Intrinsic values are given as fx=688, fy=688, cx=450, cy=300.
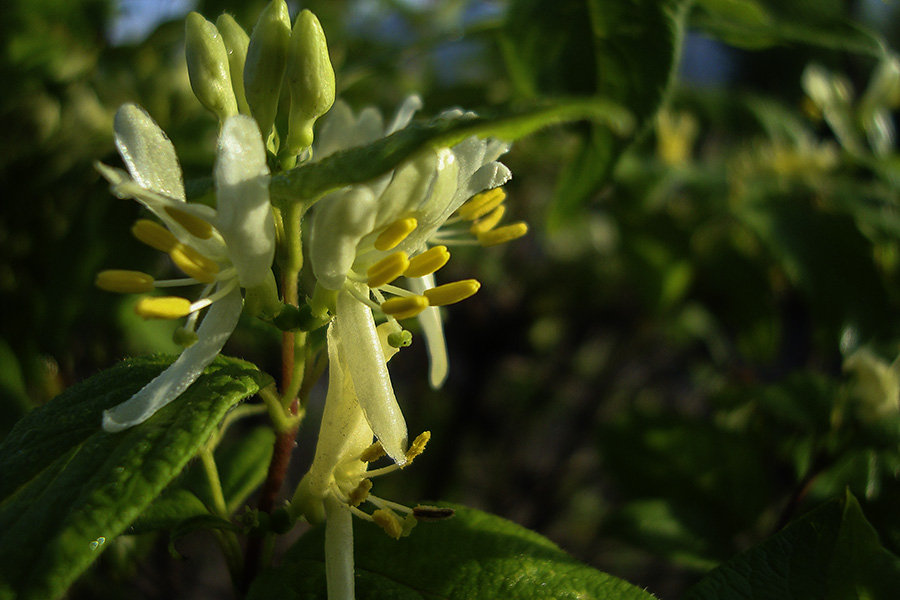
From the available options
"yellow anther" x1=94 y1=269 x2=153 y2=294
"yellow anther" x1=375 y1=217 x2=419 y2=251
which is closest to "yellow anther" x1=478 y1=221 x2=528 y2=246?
"yellow anther" x1=375 y1=217 x2=419 y2=251

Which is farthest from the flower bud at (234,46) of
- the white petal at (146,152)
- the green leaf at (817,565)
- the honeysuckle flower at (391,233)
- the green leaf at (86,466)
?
the green leaf at (817,565)

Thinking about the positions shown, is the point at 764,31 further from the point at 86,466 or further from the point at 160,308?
the point at 86,466

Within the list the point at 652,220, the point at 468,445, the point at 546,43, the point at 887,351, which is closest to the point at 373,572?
the point at 546,43

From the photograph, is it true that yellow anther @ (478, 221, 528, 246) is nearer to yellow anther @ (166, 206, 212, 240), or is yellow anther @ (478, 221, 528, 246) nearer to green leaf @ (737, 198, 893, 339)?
yellow anther @ (166, 206, 212, 240)

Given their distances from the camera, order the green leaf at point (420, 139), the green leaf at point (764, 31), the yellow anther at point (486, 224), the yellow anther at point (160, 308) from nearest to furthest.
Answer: the green leaf at point (420, 139), the yellow anther at point (160, 308), the yellow anther at point (486, 224), the green leaf at point (764, 31)

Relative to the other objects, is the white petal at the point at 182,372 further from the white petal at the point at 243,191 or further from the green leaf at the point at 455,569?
the green leaf at the point at 455,569

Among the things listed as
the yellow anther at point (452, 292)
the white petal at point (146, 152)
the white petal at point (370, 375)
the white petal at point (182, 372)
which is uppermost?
the white petal at point (146, 152)
